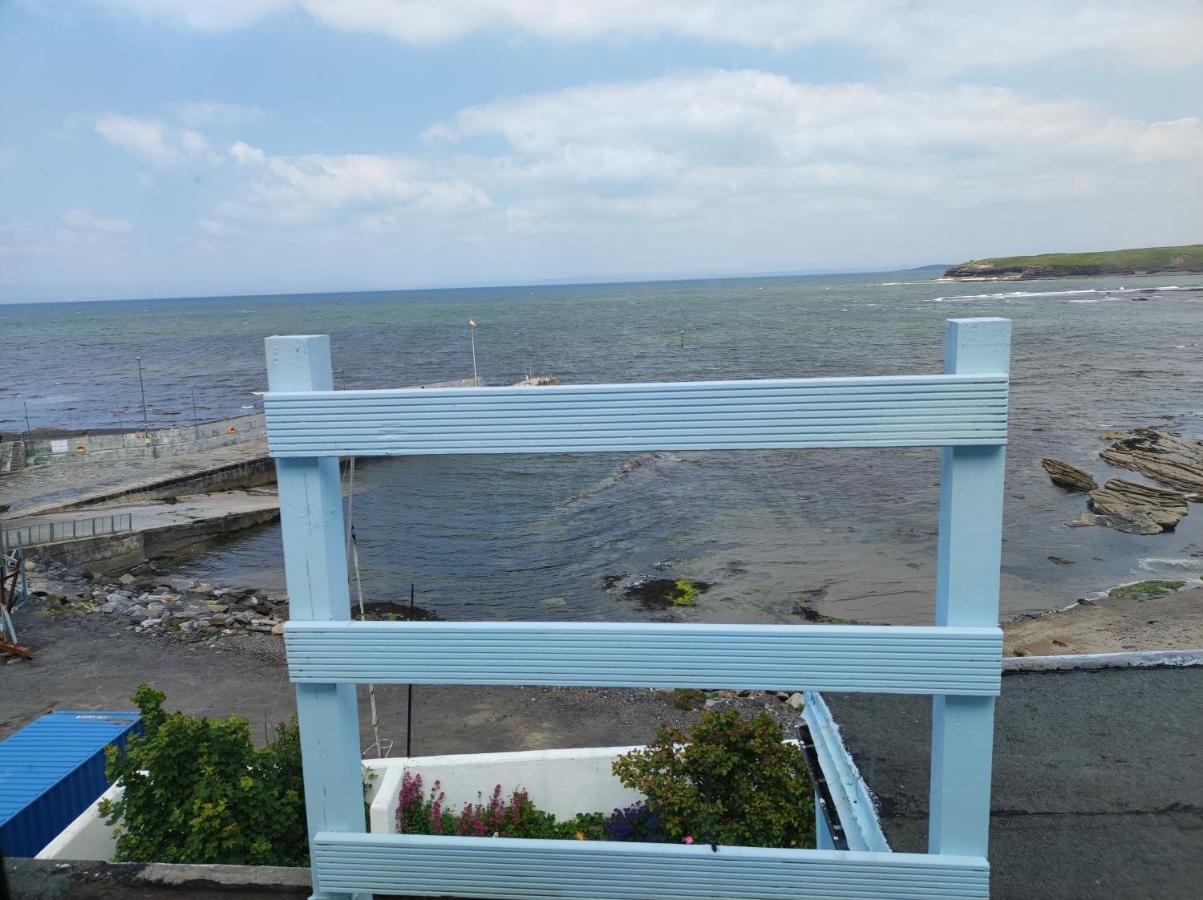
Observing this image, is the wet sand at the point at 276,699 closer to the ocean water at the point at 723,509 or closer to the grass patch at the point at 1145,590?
the ocean water at the point at 723,509

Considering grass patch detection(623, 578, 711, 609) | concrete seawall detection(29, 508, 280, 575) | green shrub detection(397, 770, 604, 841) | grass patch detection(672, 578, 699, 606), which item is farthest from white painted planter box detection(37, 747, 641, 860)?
concrete seawall detection(29, 508, 280, 575)

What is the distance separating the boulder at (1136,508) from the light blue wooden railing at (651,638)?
2732 cm

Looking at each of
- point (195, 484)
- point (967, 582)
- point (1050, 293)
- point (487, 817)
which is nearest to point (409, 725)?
point (487, 817)

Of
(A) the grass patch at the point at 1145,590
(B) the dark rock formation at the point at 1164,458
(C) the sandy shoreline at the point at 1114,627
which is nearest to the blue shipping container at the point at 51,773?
(C) the sandy shoreline at the point at 1114,627

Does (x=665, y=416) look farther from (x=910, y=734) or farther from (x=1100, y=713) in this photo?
(x=1100, y=713)

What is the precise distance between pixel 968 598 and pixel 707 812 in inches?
119

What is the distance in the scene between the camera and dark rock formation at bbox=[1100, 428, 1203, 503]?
105ft

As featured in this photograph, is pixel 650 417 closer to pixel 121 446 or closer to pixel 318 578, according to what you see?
pixel 318 578

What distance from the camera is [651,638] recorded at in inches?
139

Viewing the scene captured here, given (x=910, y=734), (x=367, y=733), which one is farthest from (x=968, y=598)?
(x=367, y=733)

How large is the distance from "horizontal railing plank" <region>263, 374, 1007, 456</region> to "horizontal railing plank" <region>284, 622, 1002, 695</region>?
684 mm

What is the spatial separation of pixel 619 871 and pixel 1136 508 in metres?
29.8

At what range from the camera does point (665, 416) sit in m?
3.40

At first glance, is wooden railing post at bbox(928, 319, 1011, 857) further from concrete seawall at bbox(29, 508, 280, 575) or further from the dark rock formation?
the dark rock formation
